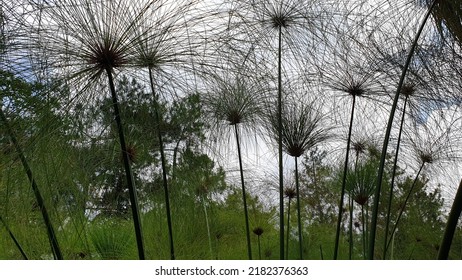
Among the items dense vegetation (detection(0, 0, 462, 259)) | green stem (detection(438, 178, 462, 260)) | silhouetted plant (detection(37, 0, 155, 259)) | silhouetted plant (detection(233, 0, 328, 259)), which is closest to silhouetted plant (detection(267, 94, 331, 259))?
dense vegetation (detection(0, 0, 462, 259))

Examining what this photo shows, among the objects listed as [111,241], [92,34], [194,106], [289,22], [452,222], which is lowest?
[452,222]

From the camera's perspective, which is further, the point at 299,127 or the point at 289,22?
the point at 299,127

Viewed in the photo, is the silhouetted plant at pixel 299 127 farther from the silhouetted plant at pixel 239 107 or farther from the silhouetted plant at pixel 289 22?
the silhouetted plant at pixel 289 22

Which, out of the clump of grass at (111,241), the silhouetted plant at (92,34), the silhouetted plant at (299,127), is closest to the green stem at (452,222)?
the silhouetted plant at (92,34)

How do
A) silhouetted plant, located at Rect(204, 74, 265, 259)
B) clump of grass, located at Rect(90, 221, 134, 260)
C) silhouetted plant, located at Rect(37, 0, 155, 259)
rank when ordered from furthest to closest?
clump of grass, located at Rect(90, 221, 134, 260) < silhouetted plant, located at Rect(204, 74, 265, 259) < silhouetted plant, located at Rect(37, 0, 155, 259)

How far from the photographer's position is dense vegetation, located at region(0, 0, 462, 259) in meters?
2.22

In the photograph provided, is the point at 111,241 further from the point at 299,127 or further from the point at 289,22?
the point at 289,22

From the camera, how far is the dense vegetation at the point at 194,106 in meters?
2.22

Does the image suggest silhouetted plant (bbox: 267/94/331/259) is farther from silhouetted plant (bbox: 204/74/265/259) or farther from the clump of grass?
the clump of grass

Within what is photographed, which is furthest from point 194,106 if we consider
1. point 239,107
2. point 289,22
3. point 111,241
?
point 111,241

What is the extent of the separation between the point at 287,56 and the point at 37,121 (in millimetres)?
1686

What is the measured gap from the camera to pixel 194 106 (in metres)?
3.35

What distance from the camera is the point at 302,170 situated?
267 inches
